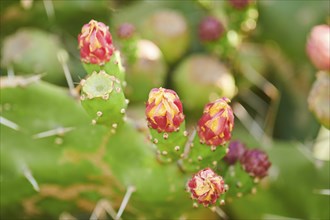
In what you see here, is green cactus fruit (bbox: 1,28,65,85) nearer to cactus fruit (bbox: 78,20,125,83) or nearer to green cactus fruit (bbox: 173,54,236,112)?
green cactus fruit (bbox: 173,54,236,112)

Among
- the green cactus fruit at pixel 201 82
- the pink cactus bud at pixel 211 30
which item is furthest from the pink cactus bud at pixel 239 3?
the green cactus fruit at pixel 201 82

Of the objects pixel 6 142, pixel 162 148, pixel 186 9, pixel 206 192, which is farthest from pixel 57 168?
pixel 186 9

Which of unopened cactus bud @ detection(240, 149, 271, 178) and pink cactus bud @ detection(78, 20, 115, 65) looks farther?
unopened cactus bud @ detection(240, 149, 271, 178)

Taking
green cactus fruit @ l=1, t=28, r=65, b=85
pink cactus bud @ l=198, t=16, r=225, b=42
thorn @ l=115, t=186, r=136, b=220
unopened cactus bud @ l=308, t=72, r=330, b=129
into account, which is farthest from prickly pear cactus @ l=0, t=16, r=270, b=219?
pink cactus bud @ l=198, t=16, r=225, b=42

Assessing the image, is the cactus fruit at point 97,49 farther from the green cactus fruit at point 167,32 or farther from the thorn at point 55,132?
the green cactus fruit at point 167,32

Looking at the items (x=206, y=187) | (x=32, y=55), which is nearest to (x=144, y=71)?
(x=32, y=55)

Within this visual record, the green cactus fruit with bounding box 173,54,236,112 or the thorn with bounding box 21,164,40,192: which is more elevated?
the green cactus fruit with bounding box 173,54,236,112

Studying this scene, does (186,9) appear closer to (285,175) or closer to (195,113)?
(195,113)
